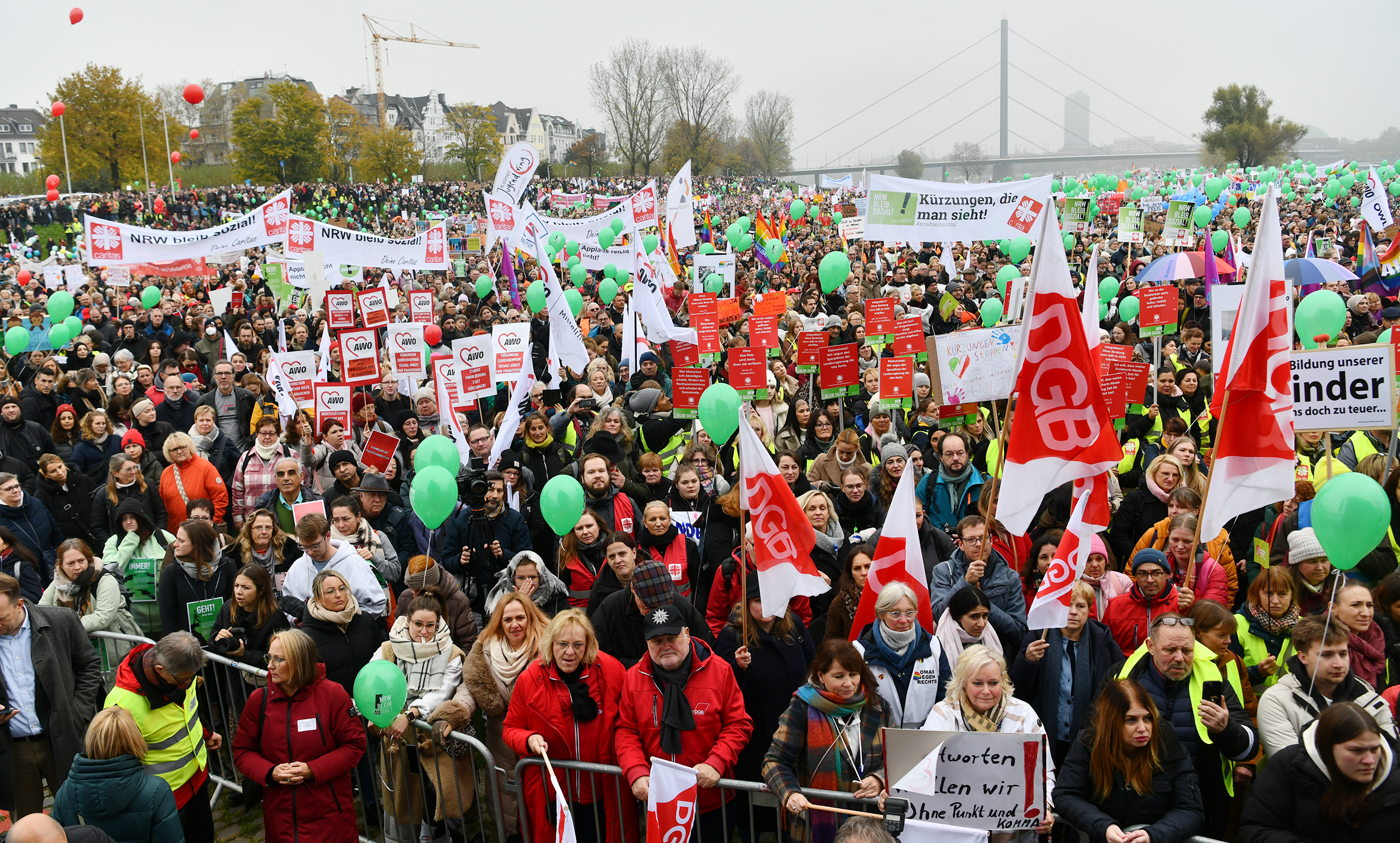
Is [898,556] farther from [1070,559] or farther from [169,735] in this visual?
[169,735]

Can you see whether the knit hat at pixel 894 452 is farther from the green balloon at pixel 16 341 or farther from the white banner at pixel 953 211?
the green balloon at pixel 16 341

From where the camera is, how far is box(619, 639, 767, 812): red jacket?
4.23 meters

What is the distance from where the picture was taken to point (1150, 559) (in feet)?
15.5

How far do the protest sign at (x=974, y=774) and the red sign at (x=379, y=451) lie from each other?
4927 millimetres

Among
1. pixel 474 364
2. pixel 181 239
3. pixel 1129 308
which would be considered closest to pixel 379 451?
pixel 474 364

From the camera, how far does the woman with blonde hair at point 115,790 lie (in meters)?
3.84

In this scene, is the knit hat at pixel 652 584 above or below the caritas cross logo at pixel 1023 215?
below

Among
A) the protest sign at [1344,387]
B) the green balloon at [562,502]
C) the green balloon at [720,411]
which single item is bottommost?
the green balloon at [562,502]

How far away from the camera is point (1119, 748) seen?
362 cm

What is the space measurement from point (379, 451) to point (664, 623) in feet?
13.0

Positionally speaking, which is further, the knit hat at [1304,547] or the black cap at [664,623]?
the knit hat at [1304,547]

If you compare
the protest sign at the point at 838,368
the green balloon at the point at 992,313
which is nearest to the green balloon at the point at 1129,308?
the green balloon at the point at 992,313

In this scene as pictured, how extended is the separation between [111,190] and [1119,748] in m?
53.5

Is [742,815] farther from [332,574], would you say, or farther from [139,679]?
[139,679]
